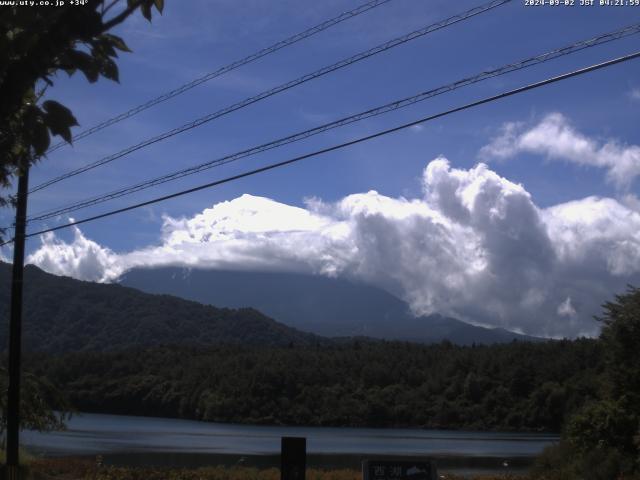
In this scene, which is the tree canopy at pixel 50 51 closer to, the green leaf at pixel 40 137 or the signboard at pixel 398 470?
the green leaf at pixel 40 137

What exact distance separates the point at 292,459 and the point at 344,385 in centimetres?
11013

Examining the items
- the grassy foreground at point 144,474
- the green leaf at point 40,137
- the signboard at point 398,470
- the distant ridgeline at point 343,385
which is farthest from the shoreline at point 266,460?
the distant ridgeline at point 343,385

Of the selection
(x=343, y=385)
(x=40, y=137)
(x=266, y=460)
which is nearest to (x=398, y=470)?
(x=40, y=137)

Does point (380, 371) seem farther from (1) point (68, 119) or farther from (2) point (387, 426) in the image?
(1) point (68, 119)

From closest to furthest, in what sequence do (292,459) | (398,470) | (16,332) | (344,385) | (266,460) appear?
(398,470) → (292,459) → (16,332) → (266,460) → (344,385)

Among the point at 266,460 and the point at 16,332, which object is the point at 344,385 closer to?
the point at 266,460

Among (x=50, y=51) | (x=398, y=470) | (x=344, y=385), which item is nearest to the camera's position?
(x=50, y=51)

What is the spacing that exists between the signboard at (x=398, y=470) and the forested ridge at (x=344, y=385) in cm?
8897

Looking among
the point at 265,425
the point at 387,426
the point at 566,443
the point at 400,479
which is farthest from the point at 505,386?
→ the point at 400,479

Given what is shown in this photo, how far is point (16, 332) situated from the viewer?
22844 mm

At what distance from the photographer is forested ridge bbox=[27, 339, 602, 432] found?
331 ft

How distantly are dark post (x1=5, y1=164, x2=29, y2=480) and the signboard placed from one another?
51.6 ft

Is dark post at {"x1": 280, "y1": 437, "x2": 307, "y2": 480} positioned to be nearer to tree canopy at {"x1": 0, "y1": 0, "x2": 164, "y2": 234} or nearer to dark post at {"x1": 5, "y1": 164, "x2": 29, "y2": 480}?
tree canopy at {"x1": 0, "y1": 0, "x2": 164, "y2": 234}

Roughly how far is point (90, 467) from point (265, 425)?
269 feet
